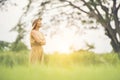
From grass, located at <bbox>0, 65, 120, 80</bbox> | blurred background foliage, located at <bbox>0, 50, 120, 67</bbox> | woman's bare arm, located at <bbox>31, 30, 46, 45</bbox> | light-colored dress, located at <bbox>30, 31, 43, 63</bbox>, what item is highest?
woman's bare arm, located at <bbox>31, 30, 46, 45</bbox>

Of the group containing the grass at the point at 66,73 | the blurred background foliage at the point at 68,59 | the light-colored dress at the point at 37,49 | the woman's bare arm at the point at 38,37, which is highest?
the woman's bare arm at the point at 38,37

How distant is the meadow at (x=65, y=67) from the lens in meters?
3.77

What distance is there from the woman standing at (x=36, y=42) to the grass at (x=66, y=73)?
0.05m

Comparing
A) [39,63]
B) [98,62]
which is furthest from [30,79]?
[98,62]

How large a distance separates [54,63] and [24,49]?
179mm

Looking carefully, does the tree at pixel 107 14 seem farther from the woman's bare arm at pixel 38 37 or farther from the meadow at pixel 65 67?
the woman's bare arm at pixel 38 37

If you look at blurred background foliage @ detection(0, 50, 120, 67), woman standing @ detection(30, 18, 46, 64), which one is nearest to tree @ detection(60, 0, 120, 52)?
blurred background foliage @ detection(0, 50, 120, 67)

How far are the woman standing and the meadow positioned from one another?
3 centimetres

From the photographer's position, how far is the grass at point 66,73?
3.76 meters

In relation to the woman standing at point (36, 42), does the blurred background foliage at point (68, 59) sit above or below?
below

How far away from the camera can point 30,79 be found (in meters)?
3.79

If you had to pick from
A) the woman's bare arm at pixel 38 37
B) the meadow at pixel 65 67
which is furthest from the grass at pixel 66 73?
the woman's bare arm at pixel 38 37

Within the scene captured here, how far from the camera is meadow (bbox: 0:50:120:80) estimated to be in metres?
3.77

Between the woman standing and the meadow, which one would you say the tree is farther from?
the woman standing
